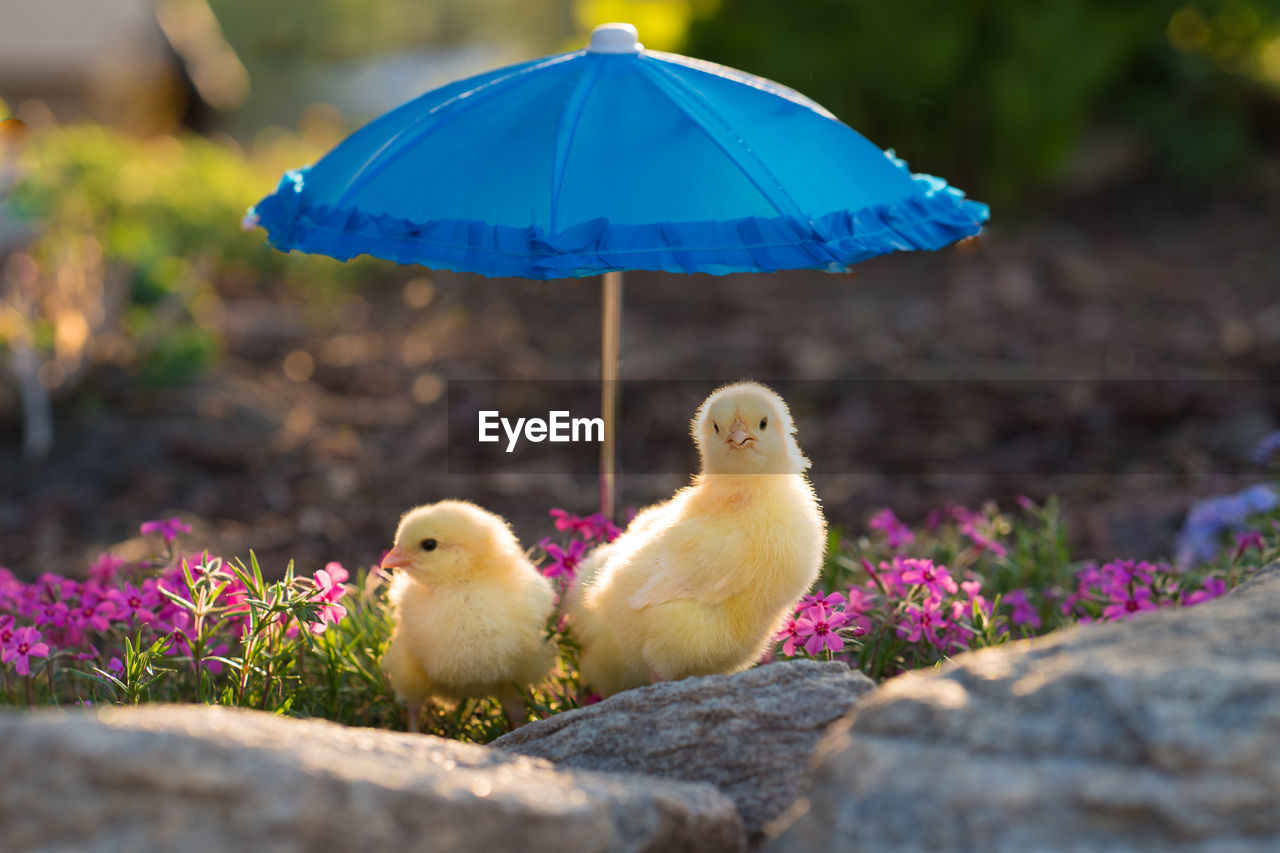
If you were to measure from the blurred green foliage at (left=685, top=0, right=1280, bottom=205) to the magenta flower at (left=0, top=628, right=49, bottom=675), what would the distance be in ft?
25.3

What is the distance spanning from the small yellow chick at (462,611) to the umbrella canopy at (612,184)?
691mm

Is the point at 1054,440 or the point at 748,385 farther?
the point at 1054,440

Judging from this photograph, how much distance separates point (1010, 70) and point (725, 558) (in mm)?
7821

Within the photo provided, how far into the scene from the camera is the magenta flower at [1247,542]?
11.8ft

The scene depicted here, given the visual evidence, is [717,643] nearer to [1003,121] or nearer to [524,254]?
[524,254]

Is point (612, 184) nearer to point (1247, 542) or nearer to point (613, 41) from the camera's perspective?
point (613, 41)

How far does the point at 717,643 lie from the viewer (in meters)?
2.69

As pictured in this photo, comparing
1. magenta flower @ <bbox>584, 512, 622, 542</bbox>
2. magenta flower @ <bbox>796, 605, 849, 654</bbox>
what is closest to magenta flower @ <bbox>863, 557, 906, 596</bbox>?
magenta flower @ <bbox>796, 605, 849, 654</bbox>

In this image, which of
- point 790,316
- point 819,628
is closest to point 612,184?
point 819,628

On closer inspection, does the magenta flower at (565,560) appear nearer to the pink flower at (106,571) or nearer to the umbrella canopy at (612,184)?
the umbrella canopy at (612,184)

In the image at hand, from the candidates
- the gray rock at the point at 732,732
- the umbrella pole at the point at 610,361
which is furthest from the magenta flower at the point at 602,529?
the gray rock at the point at 732,732

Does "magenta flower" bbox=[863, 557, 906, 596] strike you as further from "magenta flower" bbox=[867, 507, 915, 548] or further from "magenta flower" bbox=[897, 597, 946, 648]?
"magenta flower" bbox=[867, 507, 915, 548]

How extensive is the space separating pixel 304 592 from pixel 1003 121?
314 inches

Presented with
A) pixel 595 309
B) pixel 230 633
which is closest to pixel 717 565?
pixel 230 633
